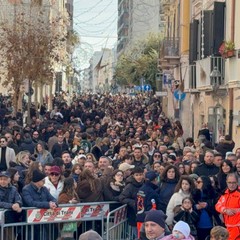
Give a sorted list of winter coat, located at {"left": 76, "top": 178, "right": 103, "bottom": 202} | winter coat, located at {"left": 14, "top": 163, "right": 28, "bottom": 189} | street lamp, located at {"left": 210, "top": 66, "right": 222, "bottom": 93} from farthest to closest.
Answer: street lamp, located at {"left": 210, "top": 66, "right": 222, "bottom": 93} < winter coat, located at {"left": 14, "top": 163, "right": 28, "bottom": 189} < winter coat, located at {"left": 76, "top": 178, "right": 103, "bottom": 202}

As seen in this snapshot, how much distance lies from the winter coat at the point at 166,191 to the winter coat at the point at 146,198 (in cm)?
16

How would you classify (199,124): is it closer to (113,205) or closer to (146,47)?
Result: (113,205)

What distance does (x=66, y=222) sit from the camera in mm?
13484

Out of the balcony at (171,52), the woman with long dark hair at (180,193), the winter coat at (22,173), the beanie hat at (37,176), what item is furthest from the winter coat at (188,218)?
the balcony at (171,52)

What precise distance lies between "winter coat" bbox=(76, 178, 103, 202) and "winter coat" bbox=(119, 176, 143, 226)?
15.8 inches

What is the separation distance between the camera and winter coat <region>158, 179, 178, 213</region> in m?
13.7

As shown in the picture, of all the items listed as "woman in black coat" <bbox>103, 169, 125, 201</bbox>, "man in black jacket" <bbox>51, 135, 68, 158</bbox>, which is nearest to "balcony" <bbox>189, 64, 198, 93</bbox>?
"man in black jacket" <bbox>51, 135, 68, 158</bbox>

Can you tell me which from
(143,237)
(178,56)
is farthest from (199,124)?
(143,237)

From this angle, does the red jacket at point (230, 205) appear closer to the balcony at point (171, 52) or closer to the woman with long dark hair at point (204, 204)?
the woman with long dark hair at point (204, 204)

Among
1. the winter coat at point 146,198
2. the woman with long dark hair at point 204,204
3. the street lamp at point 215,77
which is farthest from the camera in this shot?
the street lamp at point 215,77

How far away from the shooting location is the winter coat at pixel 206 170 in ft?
50.9

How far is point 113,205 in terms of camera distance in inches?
558

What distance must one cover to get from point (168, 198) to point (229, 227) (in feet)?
3.97

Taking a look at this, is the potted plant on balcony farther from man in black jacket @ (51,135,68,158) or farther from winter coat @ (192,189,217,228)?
winter coat @ (192,189,217,228)
